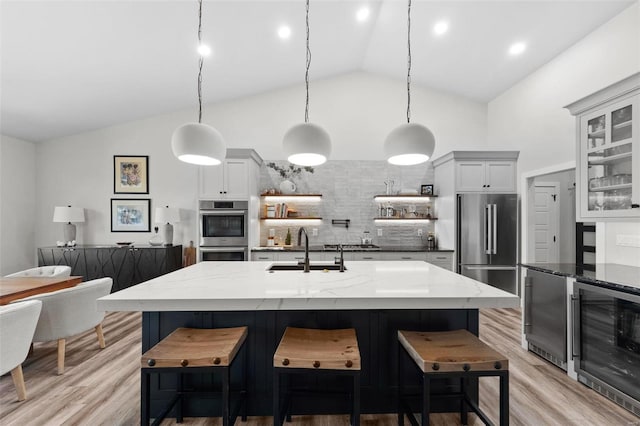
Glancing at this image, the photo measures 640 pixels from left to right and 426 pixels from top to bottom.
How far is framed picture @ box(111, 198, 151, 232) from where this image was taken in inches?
211

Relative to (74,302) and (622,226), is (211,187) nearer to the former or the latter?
(74,302)

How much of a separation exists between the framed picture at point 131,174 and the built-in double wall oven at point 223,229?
1.61m

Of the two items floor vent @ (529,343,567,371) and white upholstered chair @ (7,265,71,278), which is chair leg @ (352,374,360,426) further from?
white upholstered chair @ (7,265,71,278)

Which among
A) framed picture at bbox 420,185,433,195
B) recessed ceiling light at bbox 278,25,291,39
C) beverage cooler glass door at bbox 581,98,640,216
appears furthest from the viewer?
framed picture at bbox 420,185,433,195

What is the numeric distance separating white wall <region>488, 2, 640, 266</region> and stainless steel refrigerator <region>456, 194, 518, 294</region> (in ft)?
2.18

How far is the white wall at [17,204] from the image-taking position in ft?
16.0

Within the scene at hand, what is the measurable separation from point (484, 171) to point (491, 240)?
1035mm

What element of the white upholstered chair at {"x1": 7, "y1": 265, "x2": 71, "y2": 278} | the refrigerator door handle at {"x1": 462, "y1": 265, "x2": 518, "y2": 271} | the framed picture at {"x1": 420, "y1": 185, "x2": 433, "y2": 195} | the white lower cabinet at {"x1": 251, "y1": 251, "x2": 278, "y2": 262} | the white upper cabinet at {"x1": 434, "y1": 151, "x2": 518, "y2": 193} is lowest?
the refrigerator door handle at {"x1": 462, "y1": 265, "x2": 518, "y2": 271}

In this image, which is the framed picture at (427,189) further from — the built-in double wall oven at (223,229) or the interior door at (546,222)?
the built-in double wall oven at (223,229)

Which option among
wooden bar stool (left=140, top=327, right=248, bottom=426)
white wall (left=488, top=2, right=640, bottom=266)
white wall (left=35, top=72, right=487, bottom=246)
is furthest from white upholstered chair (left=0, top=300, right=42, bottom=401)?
white wall (left=488, top=2, right=640, bottom=266)

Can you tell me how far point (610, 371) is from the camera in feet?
7.23

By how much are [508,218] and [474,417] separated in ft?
10.8

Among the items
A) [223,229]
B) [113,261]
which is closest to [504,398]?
[223,229]

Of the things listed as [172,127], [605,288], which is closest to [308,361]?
[605,288]
